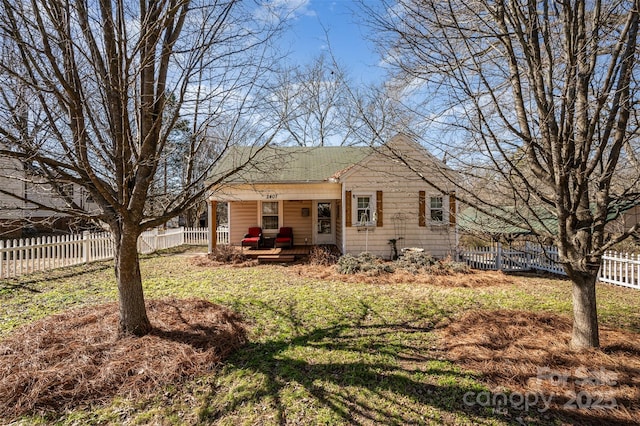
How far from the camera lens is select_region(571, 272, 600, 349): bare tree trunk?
153 inches

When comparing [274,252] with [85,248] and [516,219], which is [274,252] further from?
[516,219]

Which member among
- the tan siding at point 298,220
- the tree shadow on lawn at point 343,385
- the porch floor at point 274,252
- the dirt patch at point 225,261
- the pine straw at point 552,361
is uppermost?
the tan siding at point 298,220

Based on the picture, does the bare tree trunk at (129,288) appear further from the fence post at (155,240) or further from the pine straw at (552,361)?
the fence post at (155,240)

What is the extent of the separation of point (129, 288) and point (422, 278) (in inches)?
286

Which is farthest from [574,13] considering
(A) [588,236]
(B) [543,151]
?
(A) [588,236]

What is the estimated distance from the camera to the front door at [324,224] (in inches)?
578

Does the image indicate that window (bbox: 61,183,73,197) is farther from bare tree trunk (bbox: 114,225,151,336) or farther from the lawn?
the lawn

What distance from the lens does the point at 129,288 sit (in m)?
4.29

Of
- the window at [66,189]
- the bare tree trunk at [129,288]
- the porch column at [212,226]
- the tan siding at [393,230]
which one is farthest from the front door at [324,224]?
the window at [66,189]

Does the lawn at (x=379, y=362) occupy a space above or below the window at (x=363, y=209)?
below

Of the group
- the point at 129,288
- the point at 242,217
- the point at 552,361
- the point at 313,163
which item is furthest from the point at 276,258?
the point at 552,361

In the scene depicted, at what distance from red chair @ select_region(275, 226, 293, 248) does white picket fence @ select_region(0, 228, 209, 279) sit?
6189 millimetres

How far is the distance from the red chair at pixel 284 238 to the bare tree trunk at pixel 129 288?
904 cm

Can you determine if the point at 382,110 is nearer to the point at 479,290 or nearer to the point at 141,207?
the point at 141,207
